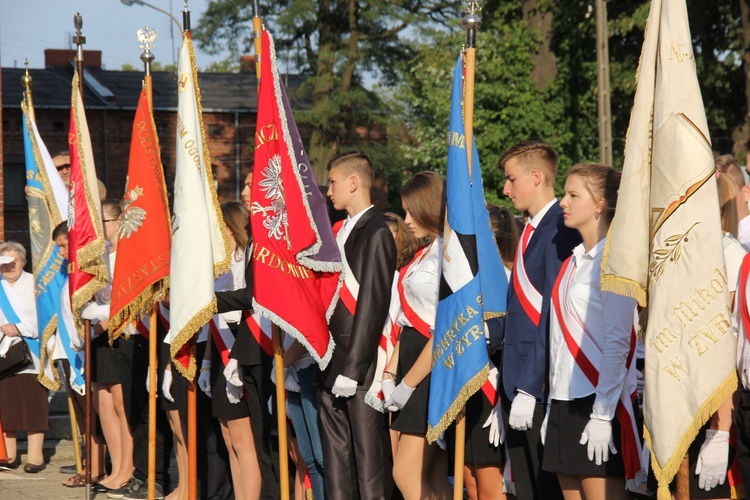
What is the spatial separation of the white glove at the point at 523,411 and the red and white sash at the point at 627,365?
0.37 meters

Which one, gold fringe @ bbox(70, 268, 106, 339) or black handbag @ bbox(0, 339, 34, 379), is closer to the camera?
gold fringe @ bbox(70, 268, 106, 339)

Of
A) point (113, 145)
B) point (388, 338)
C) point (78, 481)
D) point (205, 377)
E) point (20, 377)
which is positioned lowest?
point (78, 481)

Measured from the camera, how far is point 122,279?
6.65m

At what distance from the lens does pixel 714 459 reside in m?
4.24

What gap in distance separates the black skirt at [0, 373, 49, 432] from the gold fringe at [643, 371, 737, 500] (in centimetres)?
643

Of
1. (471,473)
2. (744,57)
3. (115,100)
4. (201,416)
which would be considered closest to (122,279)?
(201,416)

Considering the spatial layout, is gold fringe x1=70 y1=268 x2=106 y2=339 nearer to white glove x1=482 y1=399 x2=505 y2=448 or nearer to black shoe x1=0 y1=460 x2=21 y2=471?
black shoe x1=0 y1=460 x2=21 y2=471

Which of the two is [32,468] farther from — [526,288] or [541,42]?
[541,42]

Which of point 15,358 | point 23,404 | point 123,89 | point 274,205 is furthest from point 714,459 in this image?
point 123,89

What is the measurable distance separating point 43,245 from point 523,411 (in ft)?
18.6

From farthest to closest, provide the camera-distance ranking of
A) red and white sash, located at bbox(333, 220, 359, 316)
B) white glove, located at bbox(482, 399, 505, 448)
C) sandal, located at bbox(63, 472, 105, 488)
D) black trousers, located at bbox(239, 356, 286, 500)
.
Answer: sandal, located at bbox(63, 472, 105, 488), black trousers, located at bbox(239, 356, 286, 500), red and white sash, located at bbox(333, 220, 359, 316), white glove, located at bbox(482, 399, 505, 448)

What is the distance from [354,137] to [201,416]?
23.3 meters

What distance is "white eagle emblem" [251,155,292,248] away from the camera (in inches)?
227

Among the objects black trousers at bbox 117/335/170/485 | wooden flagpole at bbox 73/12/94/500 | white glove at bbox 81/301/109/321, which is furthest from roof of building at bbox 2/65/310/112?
white glove at bbox 81/301/109/321
